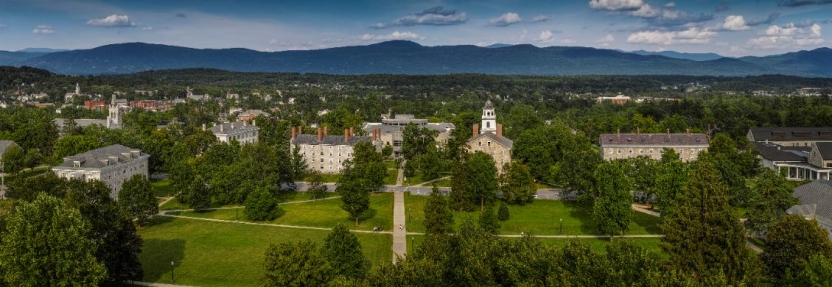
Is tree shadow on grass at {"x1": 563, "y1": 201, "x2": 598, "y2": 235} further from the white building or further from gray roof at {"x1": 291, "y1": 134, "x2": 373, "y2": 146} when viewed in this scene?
the white building

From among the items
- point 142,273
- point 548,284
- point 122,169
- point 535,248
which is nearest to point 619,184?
point 535,248

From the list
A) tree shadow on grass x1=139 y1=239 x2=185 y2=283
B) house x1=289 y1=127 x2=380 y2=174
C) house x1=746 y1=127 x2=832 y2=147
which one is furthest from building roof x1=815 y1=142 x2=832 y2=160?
tree shadow on grass x1=139 y1=239 x2=185 y2=283

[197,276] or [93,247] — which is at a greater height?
[93,247]

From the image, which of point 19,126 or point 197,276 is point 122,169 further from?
point 19,126

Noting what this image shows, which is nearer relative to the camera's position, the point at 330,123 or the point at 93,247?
the point at 93,247

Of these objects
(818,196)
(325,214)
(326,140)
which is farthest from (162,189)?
(818,196)

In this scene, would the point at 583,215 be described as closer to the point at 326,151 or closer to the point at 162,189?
the point at 326,151

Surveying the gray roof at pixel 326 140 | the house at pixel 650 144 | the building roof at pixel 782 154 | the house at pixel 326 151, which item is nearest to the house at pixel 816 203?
the building roof at pixel 782 154
